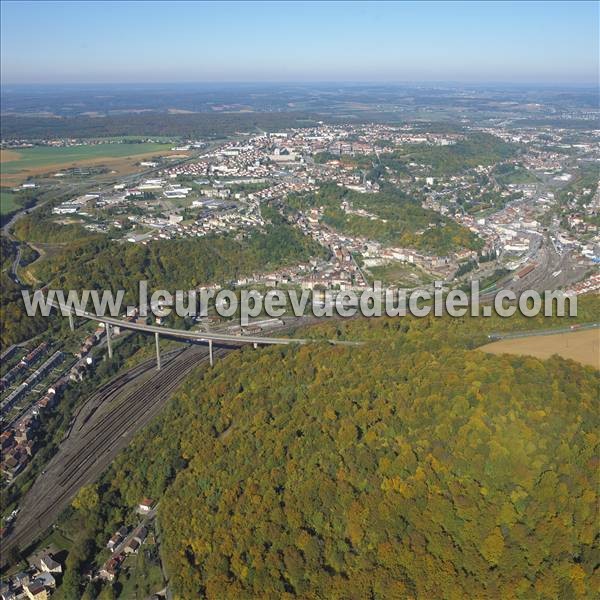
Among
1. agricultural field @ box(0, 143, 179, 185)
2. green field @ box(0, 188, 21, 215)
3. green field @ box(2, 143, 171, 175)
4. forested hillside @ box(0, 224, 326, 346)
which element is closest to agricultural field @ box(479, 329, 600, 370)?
forested hillside @ box(0, 224, 326, 346)

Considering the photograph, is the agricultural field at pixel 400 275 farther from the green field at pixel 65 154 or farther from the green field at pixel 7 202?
the green field at pixel 65 154

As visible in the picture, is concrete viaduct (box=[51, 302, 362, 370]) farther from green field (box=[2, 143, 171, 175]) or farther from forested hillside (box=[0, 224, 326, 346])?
green field (box=[2, 143, 171, 175])

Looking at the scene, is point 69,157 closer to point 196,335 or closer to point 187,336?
point 187,336

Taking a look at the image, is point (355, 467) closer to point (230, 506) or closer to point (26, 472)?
point (230, 506)

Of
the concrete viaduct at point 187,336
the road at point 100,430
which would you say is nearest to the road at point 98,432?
the road at point 100,430

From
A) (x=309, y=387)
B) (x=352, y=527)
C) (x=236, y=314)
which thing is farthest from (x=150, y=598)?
(x=236, y=314)

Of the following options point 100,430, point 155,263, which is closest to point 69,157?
point 155,263
